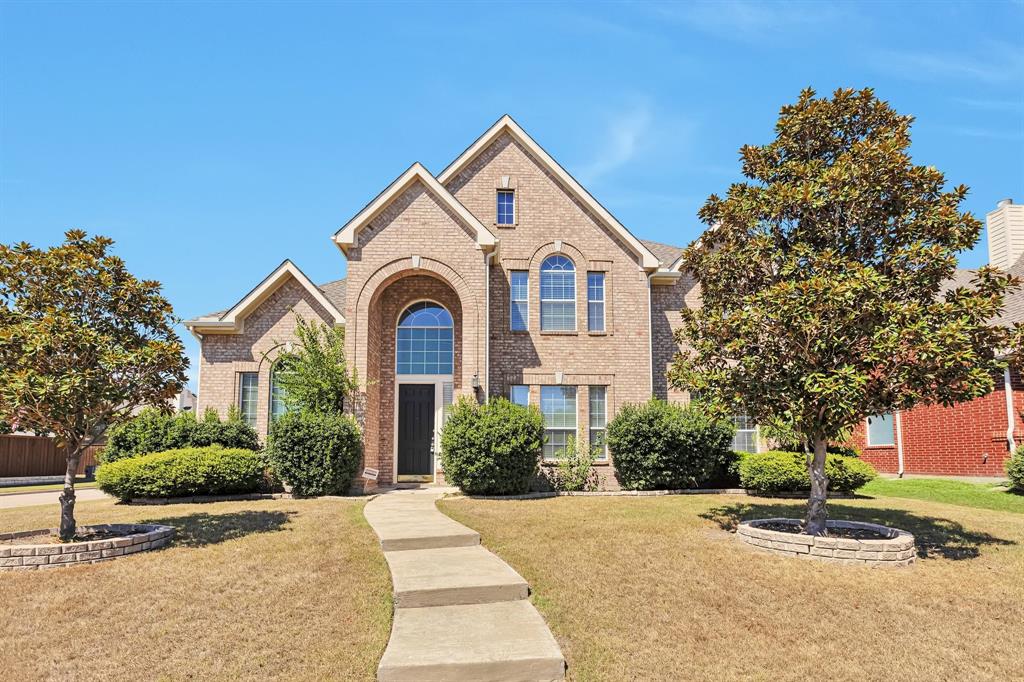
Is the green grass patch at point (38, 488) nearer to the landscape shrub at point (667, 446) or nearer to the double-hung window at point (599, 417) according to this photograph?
the double-hung window at point (599, 417)

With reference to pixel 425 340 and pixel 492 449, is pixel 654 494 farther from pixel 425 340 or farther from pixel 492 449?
A: pixel 425 340

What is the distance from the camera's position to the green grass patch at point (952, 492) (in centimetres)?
1365

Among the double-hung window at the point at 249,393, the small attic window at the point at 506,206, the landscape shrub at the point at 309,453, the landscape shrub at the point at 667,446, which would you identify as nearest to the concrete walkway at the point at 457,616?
the landscape shrub at the point at 309,453

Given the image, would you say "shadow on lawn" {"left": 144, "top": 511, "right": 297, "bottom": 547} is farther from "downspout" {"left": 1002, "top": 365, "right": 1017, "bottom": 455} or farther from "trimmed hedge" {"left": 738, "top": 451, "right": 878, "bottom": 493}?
"downspout" {"left": 1002, "top": 365, "right": 1017, "bottom": 455}

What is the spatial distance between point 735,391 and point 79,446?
9.04 metres

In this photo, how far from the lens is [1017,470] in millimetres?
14672

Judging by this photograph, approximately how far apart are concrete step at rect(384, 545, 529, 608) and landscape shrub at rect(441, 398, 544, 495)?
219 inches

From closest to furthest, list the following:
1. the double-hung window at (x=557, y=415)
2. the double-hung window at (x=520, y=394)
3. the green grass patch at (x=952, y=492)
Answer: the green grass patch at (x=952, y=492) → the double-hung window at (x=557, y=415) → the double-hung window at (x=520, y=394)

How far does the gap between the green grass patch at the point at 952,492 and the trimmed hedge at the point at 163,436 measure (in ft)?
51.1

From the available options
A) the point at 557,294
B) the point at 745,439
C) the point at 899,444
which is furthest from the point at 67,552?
the point at 899,444

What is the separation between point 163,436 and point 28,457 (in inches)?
699

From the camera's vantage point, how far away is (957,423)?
19.3m

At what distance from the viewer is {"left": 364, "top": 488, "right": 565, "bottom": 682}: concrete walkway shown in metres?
5.11

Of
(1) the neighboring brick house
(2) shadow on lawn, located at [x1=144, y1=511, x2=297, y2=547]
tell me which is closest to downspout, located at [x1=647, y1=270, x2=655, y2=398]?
Result: (1) the neighboring brick house
